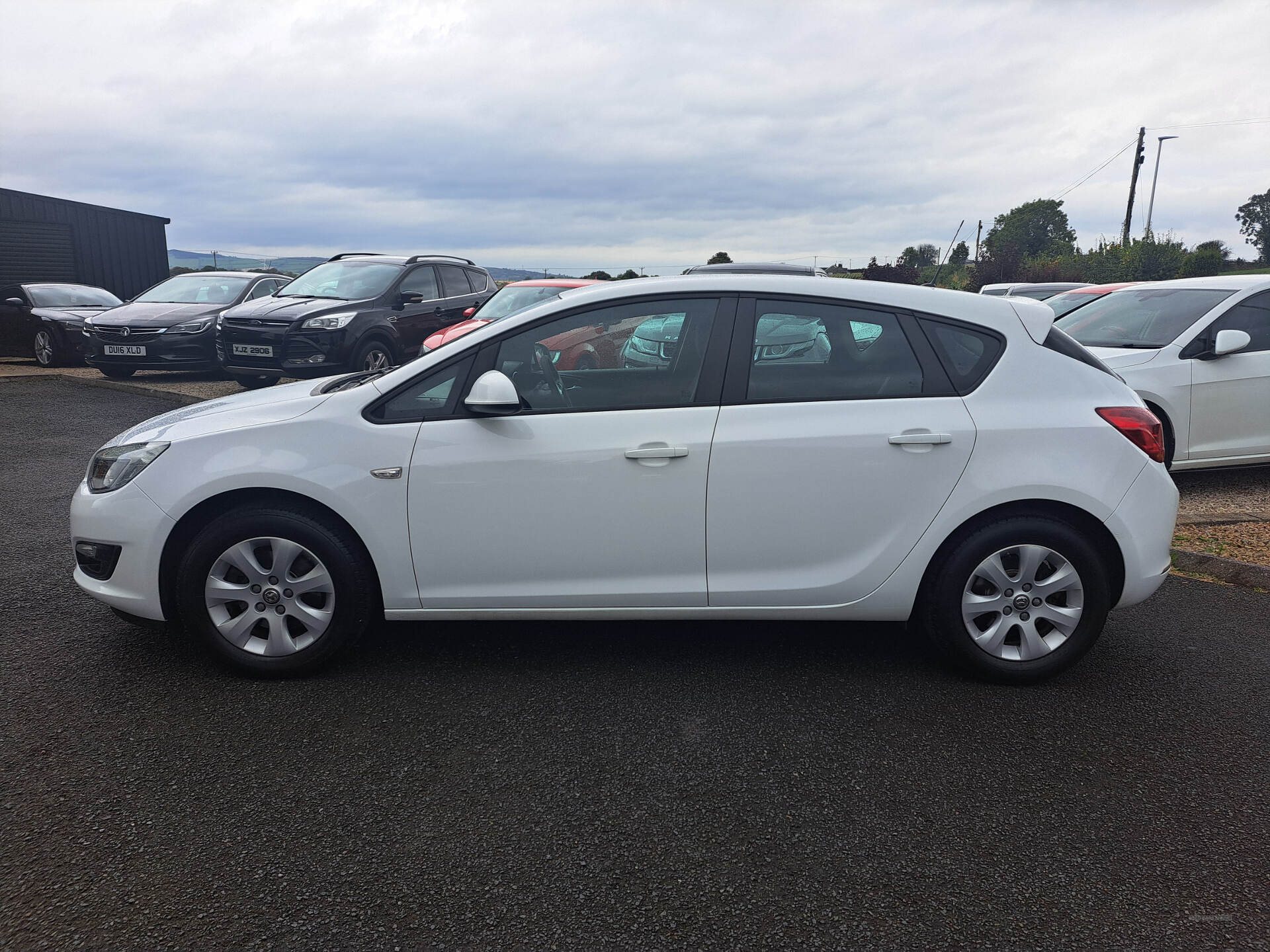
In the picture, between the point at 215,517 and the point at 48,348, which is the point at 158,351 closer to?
the point at 48,348

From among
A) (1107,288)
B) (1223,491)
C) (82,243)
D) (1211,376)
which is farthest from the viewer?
(82,243)

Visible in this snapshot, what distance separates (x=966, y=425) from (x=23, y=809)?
11.9 feet

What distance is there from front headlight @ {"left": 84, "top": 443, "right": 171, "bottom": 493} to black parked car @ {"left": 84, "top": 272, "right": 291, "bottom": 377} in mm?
11087

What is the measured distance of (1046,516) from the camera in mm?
3791

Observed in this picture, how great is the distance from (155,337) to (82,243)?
53.7 ft

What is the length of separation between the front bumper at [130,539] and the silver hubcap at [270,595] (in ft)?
0.86

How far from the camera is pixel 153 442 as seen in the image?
3838 millimetres

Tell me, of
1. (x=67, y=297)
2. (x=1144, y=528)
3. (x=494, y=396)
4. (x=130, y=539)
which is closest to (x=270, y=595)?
(x=130, y=539)

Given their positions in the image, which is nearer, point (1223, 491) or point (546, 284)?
point (1223, 491)

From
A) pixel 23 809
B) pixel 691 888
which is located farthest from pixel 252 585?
pixel 691 888

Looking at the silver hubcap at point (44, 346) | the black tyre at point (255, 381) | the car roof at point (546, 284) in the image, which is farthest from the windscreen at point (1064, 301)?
the silver hubcap at point (44, 346)

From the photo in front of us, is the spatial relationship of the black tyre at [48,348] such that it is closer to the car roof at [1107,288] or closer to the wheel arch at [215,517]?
the wheel arch at [215,517]

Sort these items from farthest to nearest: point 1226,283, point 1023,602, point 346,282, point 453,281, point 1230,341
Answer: point 453,281
point 346,282
point 1226,283
point 1230,341
point 1023,602

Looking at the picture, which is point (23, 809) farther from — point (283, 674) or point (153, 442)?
point (153, 442)
